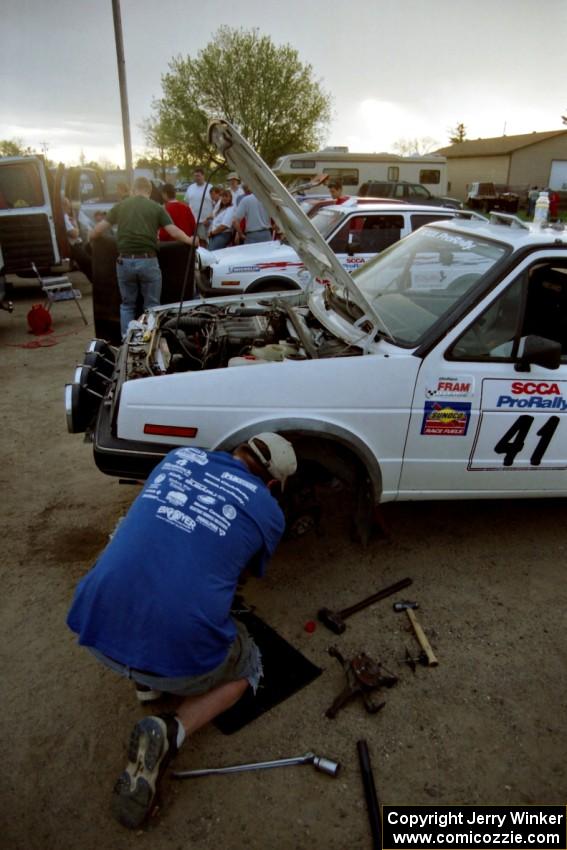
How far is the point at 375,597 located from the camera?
10.4 ft

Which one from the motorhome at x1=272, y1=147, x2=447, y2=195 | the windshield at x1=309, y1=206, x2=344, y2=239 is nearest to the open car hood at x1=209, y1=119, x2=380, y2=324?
the windshield at x1=309, y1=206, x2=344, y2=239

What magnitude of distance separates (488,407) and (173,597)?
1.95 meters

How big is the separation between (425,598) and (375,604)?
0.29 meters

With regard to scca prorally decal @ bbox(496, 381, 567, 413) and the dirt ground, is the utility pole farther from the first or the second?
scca prorally decal @ bbox(496, 381, 567, 413)

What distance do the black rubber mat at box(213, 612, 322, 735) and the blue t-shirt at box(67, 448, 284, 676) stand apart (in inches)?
19.9

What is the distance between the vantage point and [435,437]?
3113 millimetres

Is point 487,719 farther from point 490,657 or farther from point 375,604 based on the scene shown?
point 375,604

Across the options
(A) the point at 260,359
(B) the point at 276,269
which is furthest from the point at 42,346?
(A) the point at 260,359

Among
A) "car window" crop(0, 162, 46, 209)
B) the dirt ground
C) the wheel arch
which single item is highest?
"car window" crop(0, 162, 46, 209)

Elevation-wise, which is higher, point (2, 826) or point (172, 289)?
point (172, 289)

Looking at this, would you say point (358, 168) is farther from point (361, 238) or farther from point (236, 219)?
point (361, 238)

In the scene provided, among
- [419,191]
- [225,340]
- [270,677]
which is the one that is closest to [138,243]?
[225,340]

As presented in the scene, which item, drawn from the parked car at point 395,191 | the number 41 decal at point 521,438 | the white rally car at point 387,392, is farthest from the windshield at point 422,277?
the parked car at point 395,191

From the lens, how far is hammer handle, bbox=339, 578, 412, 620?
3.06 m
